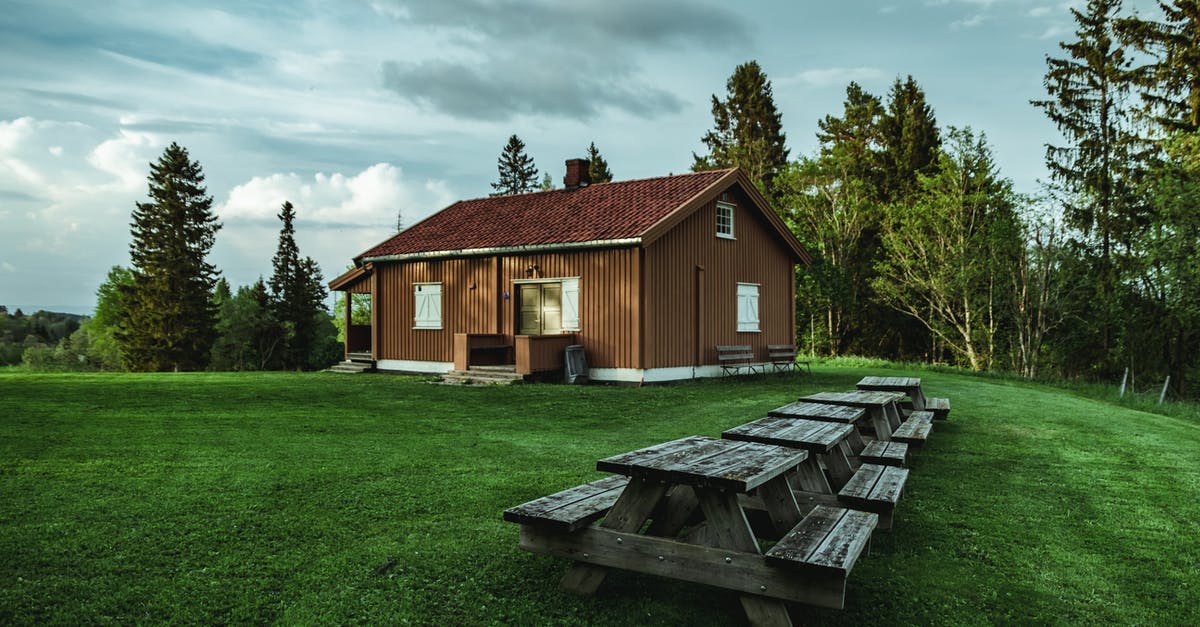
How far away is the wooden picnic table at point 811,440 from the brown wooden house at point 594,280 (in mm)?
9559

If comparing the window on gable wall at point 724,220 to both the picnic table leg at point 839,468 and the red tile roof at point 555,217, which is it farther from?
the picnic table leg at point 839,468

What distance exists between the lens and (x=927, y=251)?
27.3 m

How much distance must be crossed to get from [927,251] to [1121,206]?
21.1ft

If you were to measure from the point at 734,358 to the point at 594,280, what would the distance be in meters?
4.12

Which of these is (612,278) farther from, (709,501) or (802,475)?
(709,501)

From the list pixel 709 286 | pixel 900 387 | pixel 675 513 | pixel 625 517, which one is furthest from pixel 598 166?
pixel 625 517

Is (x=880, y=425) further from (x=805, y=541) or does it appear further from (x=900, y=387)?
(x=805, y=541)

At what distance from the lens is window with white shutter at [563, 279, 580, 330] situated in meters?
16.8

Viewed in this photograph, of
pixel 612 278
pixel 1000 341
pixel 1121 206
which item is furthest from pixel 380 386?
pixel 1121 206

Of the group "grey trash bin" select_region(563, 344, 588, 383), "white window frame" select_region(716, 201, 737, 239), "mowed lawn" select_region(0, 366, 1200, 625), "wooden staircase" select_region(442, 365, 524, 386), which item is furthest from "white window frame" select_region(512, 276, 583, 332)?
"mowed lawn" select_region(0, 366, 1200, 625)

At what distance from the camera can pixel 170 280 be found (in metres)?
39.5

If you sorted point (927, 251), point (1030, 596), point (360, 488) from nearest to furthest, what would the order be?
point (1030, 596) < point (360, 488) < point (927, 251)

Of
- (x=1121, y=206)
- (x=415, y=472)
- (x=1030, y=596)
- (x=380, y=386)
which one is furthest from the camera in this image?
(x=1121, y=206)

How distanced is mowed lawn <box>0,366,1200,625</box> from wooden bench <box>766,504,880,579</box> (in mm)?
383
